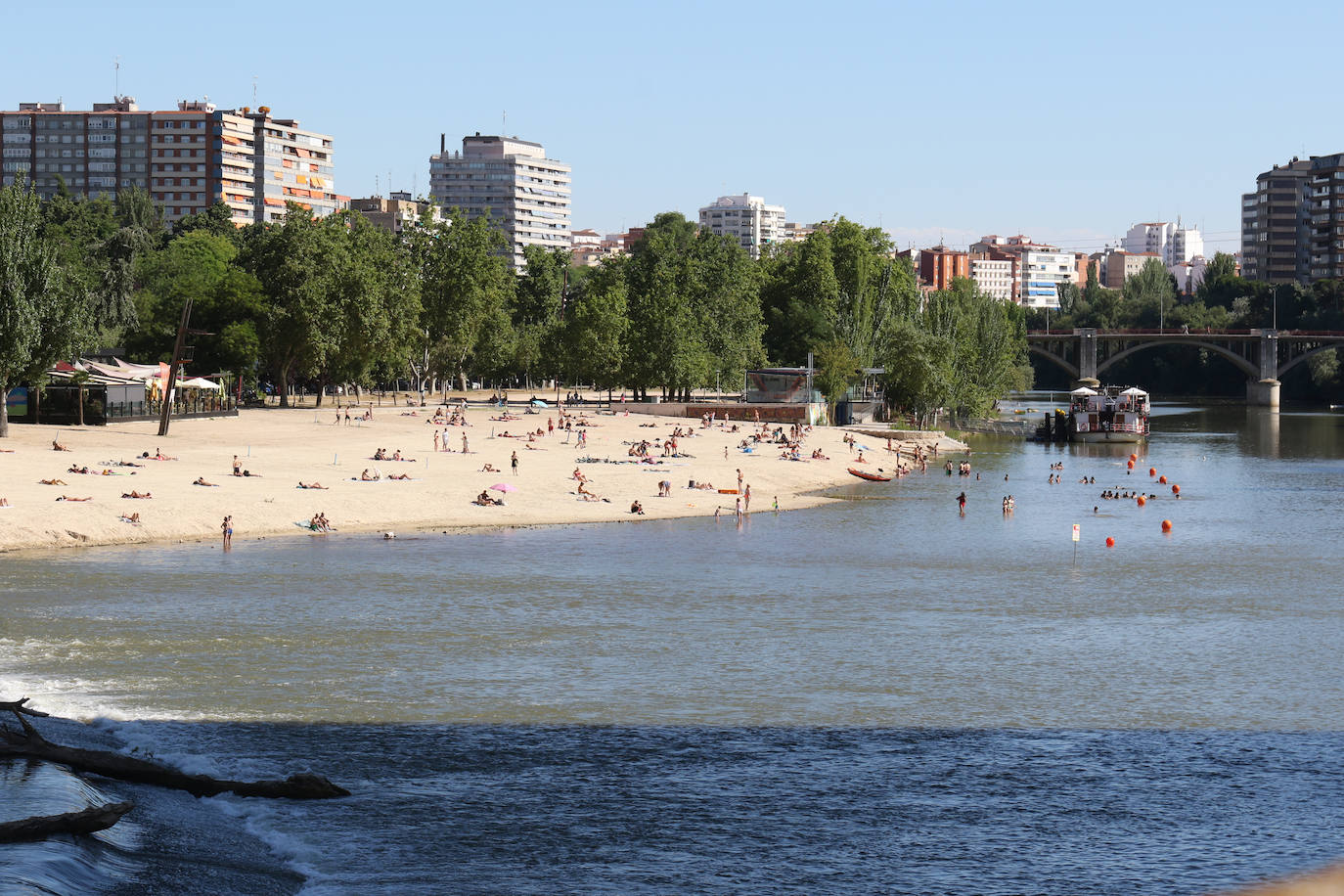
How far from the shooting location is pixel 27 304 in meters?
69.6

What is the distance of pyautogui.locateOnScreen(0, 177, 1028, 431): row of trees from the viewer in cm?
10606

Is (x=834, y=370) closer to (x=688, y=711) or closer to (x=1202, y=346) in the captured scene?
(x=1202, y=346)

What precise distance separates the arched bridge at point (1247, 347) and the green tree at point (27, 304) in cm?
13368

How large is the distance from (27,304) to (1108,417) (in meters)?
89.4

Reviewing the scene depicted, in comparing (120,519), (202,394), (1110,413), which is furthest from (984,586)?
(1110,413)

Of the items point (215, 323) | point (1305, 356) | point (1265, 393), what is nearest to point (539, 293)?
point (215, 323)

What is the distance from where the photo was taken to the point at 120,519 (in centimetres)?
5125

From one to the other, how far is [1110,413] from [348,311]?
66.0 m

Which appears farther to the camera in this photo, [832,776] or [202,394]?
[202,394]

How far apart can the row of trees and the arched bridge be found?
17.1m

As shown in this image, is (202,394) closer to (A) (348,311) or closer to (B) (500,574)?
(A) (348,311)

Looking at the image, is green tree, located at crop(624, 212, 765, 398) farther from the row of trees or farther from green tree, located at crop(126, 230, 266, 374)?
green tree, located at crop(126, 230, 266, 374)

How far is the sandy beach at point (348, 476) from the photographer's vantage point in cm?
5262

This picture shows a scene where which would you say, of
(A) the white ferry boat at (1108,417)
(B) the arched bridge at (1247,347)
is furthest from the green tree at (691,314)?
(B) the arched bridge at (1247,347)
